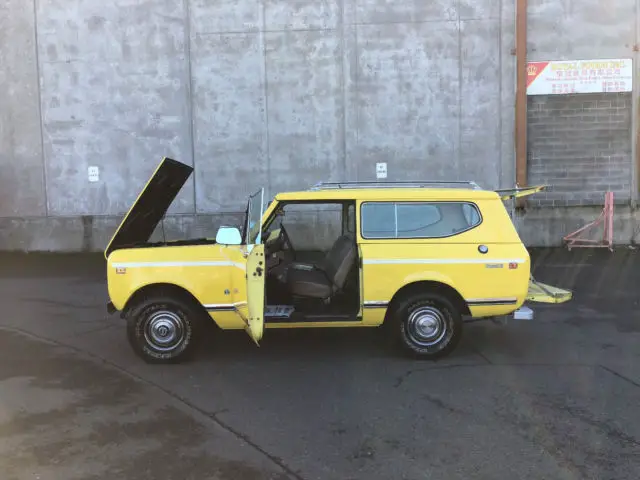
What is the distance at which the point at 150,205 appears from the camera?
5949 mm

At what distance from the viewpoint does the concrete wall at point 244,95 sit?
42.6 ft

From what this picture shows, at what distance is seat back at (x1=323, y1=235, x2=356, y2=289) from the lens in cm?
575

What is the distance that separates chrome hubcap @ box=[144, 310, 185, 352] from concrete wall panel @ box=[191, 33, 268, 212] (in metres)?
8.07

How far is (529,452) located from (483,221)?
246 cm

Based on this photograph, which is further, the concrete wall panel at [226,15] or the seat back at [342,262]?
the concrete wall panel at [226,15]

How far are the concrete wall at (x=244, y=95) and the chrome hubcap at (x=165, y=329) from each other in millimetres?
8038

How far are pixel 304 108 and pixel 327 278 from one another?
805cm

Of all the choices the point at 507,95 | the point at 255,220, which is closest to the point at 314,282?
the point at 255,220

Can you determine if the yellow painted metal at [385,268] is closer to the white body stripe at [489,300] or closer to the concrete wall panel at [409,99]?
the white body stripe at [489,300]

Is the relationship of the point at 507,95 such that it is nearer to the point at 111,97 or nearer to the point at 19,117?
the point at 111,97

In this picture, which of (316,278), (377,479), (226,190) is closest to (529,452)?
(377,479)

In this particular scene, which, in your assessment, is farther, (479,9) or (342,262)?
(479,9)

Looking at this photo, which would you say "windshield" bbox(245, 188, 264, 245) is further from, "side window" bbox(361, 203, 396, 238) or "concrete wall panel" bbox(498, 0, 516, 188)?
"concrete wall panel" bbox(498, 0, 516, 188)

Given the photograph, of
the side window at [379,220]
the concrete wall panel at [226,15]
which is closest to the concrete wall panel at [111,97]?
the concrete wall panel at [226,15]
